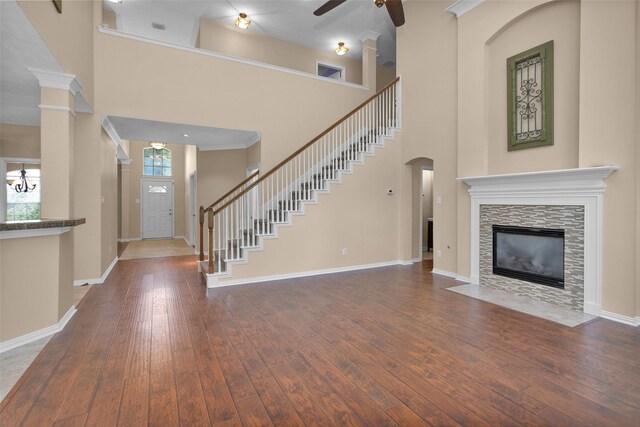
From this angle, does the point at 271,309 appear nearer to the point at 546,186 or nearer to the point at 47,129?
the point at 47,129

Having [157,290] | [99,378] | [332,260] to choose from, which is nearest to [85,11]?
[157,290]

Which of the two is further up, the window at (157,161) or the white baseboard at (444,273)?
the window at (157,161)

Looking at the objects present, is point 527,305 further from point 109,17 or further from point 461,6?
point 109,17

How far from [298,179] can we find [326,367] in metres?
3.93

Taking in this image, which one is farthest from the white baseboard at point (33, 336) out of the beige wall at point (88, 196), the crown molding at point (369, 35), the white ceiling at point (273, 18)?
the crown molding at point (369, 35)

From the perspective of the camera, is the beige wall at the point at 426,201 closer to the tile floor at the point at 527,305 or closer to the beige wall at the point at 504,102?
the beige wall at the point at 504,102

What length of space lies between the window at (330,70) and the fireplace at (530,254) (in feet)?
20.8

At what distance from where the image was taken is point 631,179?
3.29 meters

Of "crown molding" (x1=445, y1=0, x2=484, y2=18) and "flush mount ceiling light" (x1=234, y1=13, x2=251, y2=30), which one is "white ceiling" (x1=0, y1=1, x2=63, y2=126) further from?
"crown molding" (x1=445, y1=0, x2=484, y2=18)

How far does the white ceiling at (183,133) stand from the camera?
5664mm

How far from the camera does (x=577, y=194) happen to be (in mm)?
3705

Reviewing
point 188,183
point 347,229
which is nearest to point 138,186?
point 188,183

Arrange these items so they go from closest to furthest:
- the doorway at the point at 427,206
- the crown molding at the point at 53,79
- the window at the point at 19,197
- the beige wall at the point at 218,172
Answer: the crown molding at the point at 53,79 < the window at the point at 19,197 < the beige wall at the point at 218,172 < the doorway at the point at 427,206

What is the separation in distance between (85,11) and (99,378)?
493 cm
